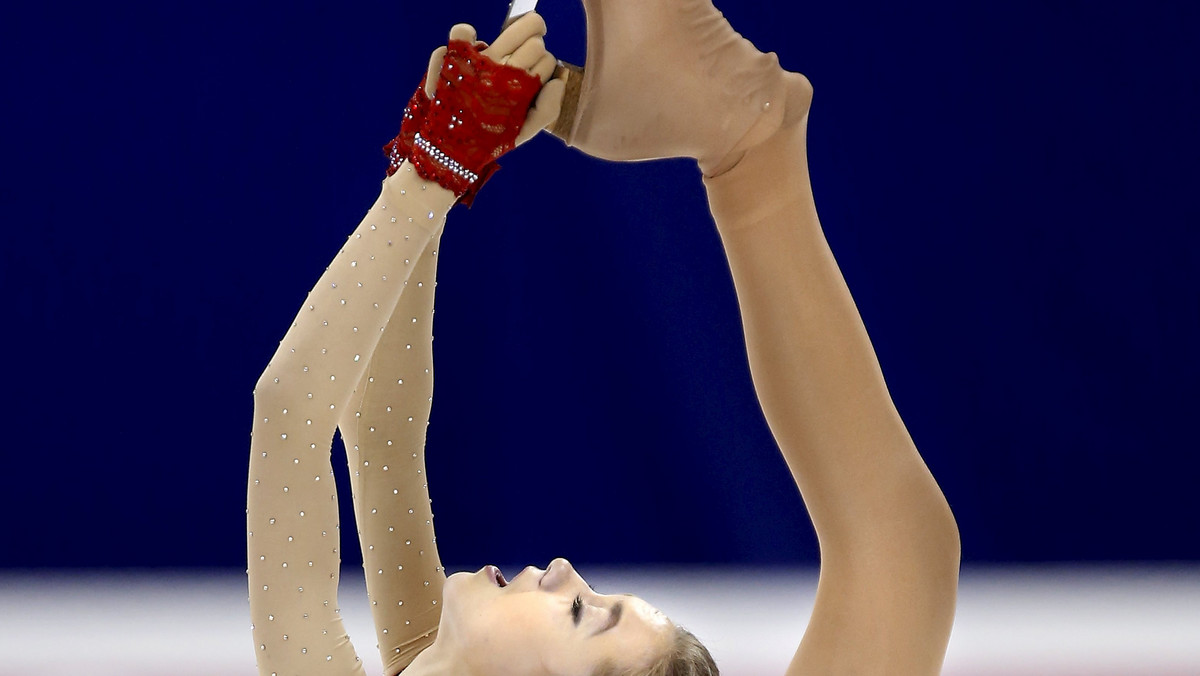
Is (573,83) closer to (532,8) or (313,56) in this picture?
(532,8)

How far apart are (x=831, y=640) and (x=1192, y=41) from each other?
1.53m

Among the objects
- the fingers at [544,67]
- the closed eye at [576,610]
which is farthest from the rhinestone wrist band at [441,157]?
the closed eye at [576,610]

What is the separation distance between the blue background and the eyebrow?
1.09 metres

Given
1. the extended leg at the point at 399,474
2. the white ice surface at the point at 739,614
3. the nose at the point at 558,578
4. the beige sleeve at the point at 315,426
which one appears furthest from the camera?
the white ice surface at the point at 739,614

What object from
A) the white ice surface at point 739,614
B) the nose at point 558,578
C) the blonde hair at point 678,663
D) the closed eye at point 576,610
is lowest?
the white ice surface at point 739,614

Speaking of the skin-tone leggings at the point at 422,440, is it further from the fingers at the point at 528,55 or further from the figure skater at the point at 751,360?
the fingers at the point at 528,55

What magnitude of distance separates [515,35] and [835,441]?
497 mm

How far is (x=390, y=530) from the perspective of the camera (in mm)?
1319

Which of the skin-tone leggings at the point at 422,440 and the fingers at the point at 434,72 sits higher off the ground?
the fingers at the point at 434,72

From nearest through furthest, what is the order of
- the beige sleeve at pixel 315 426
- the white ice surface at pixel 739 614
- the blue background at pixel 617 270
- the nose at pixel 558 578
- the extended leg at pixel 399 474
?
the beige sleeve at pixel 315 426 < the nose at pixel 558 578 < the extended leg at pixel 399 474 < the blue background at pixel 617 270 < the white ice surface at pixel 739 614

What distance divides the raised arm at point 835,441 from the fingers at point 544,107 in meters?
0.21

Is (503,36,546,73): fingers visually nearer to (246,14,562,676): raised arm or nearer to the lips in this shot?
(246,14,562,676): raised arm

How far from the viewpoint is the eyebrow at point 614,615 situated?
1.13 meters

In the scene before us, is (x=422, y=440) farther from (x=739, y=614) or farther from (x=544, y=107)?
(x=739, y=614)
